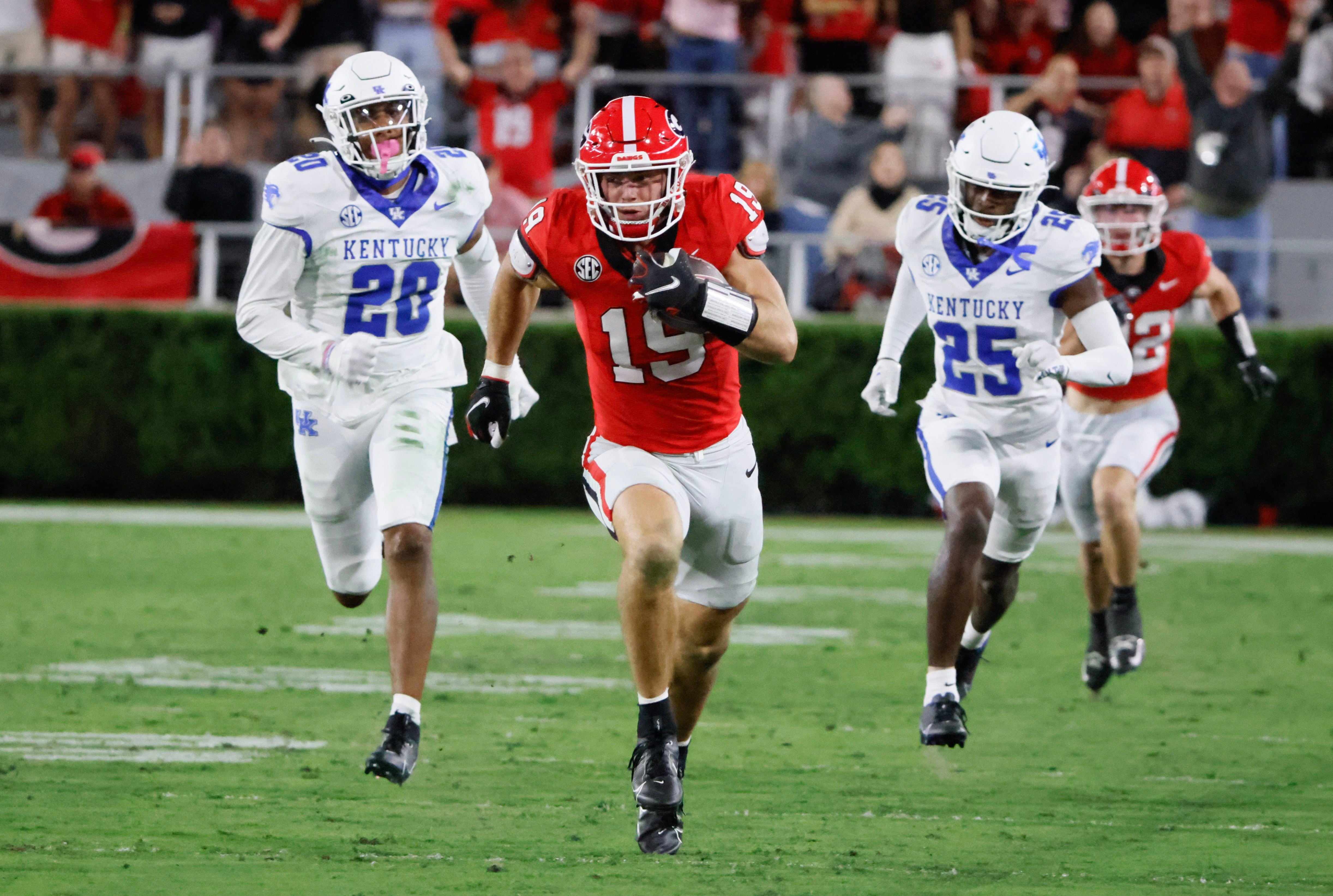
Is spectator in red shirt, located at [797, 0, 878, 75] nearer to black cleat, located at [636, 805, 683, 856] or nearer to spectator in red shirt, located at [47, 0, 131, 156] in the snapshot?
spectator in red shirt, located at [47, 0, 131, 156]

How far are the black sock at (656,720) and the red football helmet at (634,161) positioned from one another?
1176 millimetres

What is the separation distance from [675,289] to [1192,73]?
27.8ft

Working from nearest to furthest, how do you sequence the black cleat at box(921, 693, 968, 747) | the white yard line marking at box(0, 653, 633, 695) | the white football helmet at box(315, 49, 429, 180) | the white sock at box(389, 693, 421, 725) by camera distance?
the white sock at box(389, 693, 421, 725)
the black cleat at box(921, 693, 968, 747)
the white football helmet at box(315, 49, 429, 180)
the white yard line marking at box(0, 653, 633, 695)

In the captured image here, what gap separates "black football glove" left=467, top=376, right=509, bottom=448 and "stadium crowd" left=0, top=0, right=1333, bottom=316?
709 centimetres

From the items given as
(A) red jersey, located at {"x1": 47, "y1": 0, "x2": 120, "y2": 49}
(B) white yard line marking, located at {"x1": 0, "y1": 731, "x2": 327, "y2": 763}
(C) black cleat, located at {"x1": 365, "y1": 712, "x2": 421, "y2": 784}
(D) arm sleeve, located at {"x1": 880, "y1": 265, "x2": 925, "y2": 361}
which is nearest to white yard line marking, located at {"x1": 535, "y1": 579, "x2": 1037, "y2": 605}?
(D) arm sleeve, located at {"x1": 880, "y1": 265, "x2": 925, "y2": 361}

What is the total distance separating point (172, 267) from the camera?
12.8 m

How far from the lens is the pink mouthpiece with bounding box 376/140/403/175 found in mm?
5645

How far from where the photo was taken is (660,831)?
454 cm

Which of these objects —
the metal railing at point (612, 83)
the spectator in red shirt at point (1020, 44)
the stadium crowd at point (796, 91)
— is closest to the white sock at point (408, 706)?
the stadium crowd at point (796, 91)

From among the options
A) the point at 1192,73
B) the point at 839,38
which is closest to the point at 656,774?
the point at 1192,73

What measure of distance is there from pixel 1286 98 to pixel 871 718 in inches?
301

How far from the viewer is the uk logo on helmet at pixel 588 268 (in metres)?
4.95

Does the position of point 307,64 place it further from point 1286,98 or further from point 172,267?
point 1286,98

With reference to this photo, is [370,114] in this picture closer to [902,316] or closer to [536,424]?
[902,316]
